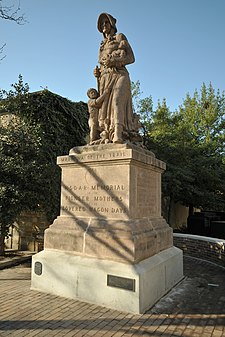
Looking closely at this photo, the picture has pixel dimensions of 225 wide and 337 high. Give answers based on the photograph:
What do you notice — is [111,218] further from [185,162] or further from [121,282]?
[185,162]

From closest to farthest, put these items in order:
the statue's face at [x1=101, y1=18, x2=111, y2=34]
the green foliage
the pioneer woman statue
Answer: the pioneer woman statue → the statue's face at [x1=101, y1=18, x2=111, y2=34] → the green foliage

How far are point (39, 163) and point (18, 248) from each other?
4119mm

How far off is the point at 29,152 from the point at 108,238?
529cm

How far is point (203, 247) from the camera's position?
9250 mm

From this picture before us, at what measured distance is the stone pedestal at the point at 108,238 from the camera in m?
4.91

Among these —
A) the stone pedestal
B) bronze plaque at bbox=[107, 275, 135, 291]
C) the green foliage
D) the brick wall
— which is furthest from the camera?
the green foliage

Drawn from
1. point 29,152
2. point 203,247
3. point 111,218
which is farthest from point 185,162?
point 111,218

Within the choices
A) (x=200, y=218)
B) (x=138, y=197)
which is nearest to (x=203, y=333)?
(x=138, y=197)

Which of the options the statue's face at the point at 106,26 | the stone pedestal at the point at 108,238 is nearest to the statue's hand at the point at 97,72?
the statue's face at the point at 106,26

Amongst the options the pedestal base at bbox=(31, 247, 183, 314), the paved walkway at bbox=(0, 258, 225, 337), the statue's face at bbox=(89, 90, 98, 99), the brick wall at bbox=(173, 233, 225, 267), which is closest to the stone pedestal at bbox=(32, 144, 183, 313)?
the pedestal base at bbox=(31, 247, 183, 314)

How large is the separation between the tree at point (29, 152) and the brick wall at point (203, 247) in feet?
14.9

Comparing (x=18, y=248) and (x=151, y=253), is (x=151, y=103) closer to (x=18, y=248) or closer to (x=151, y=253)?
(x=18, y=248)

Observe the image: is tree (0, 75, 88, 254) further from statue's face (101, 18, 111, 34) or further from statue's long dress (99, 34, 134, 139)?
statue's face (101, 18, 111, 34)

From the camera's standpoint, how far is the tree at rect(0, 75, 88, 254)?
8688 mm
